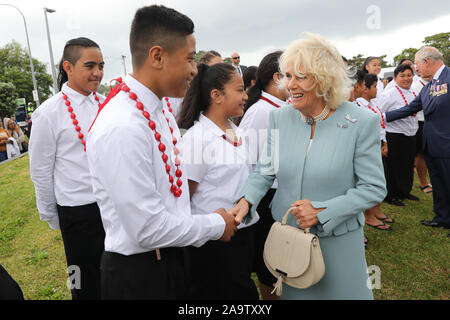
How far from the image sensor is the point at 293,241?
74.9 inches

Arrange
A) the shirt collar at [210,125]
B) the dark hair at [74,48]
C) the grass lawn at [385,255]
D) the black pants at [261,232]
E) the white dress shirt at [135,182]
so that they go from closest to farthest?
the white dress shirt at [135,182] < the shirt collar at [210,125] < the dark hair at [74,48] < the black pants at [261,232] < the grass lawn at [385,255]

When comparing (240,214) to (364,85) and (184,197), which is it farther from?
(364,85)

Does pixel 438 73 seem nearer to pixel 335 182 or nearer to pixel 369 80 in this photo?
pixel 369 80

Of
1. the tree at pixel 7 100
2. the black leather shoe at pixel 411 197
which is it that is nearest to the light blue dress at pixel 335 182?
the black leather shoe at pixel 411 197

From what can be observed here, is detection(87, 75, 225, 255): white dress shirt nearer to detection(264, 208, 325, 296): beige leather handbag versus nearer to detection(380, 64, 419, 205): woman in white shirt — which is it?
detection(264, 208, 325, 296): beige leather handbag

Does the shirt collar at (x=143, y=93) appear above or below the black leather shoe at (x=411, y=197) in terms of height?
above

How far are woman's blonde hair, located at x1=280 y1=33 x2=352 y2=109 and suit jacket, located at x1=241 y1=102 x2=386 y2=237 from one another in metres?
0.10

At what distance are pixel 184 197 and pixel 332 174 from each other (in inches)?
34.5

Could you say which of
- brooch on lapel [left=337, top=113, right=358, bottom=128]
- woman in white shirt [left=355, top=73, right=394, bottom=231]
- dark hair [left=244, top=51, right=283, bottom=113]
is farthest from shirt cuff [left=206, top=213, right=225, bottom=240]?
woman in white shirt [left=355, top=73, right=394, bottom=231]

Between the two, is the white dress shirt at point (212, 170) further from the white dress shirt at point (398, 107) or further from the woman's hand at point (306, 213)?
the white dress shirt at point (398, 107)

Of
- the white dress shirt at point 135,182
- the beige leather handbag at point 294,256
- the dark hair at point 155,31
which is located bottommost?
the beige leather handbag at point 294,256

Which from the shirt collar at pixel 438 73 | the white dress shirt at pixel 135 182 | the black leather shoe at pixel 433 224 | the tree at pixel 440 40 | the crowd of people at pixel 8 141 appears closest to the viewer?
the white dress shirt at pixel 135 182

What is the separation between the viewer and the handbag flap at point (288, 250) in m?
1.84
